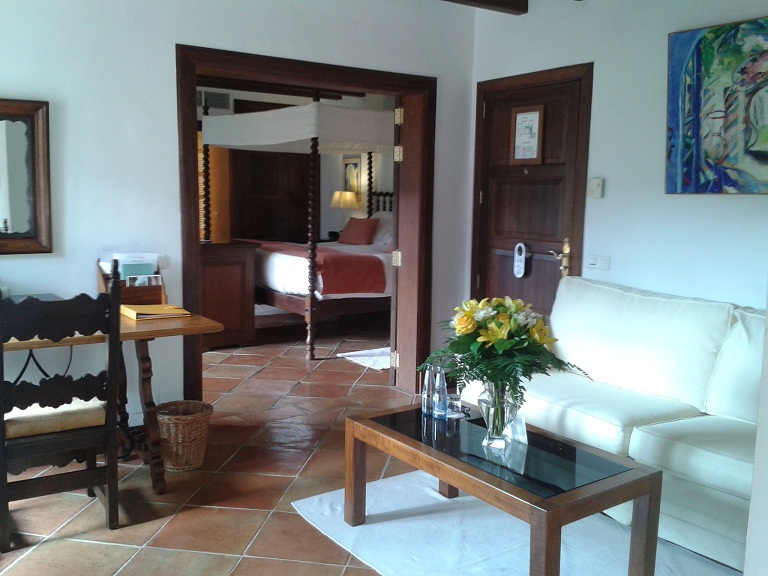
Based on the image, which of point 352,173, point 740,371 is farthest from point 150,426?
point 352,173

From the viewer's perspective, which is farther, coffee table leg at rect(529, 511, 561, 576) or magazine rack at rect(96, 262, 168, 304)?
magazine rack at rect(96, 262, 168, 304)

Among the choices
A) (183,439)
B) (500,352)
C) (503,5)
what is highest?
(503,5)

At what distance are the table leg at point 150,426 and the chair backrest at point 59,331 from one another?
22.3 inches

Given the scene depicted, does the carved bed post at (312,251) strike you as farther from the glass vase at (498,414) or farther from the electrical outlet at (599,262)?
the glass vase at (498,414)

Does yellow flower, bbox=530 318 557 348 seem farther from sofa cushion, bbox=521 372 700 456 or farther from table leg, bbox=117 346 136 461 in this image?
table leg, bbox=117 346 136 461

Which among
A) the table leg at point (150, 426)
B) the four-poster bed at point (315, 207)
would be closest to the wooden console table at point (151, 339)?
the table leg at point (150, 426)

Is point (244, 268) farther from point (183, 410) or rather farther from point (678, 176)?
point (678, 176)

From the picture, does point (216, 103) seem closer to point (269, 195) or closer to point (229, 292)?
point (269, 195)

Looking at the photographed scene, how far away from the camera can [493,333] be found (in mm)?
2479

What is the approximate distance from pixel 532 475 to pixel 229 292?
4.23m

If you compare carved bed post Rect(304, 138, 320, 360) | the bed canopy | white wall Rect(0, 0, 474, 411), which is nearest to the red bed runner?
carved bed post Rect(304, 138, 320, 360)

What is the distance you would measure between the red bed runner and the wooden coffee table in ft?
10.8

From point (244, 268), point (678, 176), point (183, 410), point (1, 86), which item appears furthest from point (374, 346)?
point (1, 86)

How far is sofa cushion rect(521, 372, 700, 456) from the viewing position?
2947 millimetres
